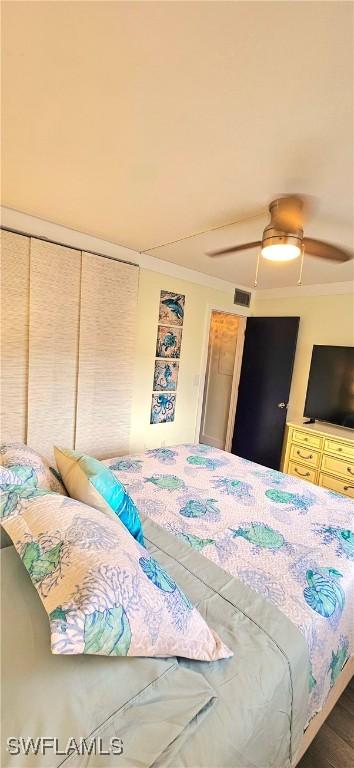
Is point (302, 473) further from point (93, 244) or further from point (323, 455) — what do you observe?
point (93, 244)

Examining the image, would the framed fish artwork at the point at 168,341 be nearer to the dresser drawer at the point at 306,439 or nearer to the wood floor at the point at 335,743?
the dresser drawer at the point at 306,439

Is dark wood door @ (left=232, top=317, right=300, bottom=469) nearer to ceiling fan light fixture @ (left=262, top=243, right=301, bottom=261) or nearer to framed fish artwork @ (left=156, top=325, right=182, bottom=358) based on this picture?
framed fish artwork @ (left=156, top=325, right=182, bottom=358)

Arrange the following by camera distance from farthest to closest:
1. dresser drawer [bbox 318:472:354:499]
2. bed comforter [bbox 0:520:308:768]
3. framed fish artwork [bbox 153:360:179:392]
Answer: framed fish artwork [bbox 153:360:179:392], dresser drawer [bbox 318:472:354:499], bed comforter [bbox 0:520:308:768]

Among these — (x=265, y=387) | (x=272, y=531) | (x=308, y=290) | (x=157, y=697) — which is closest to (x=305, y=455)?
(x=265, y=387)

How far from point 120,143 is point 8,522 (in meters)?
1.63

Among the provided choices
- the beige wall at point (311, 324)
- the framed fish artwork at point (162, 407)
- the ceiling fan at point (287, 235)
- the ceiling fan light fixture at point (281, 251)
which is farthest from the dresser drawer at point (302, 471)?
the ceiling fan light fixture at point (281, 251)

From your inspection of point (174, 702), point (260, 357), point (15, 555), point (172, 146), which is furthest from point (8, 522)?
point (260, 357)

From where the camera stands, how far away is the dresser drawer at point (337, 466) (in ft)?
10.0

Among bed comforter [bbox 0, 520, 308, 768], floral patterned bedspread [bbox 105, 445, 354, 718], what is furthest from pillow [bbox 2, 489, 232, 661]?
floral patterned bedspread [bbox 105, 445, 354, 718]

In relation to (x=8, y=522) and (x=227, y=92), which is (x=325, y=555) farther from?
(x=227, y=92)

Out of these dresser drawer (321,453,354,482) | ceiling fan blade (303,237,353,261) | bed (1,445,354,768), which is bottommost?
dresser drawer (321,453,354,482)

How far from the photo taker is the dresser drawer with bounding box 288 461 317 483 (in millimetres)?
3350

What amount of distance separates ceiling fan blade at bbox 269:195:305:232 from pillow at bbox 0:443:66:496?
66.8 inches

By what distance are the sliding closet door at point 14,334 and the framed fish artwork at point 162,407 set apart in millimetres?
1421
